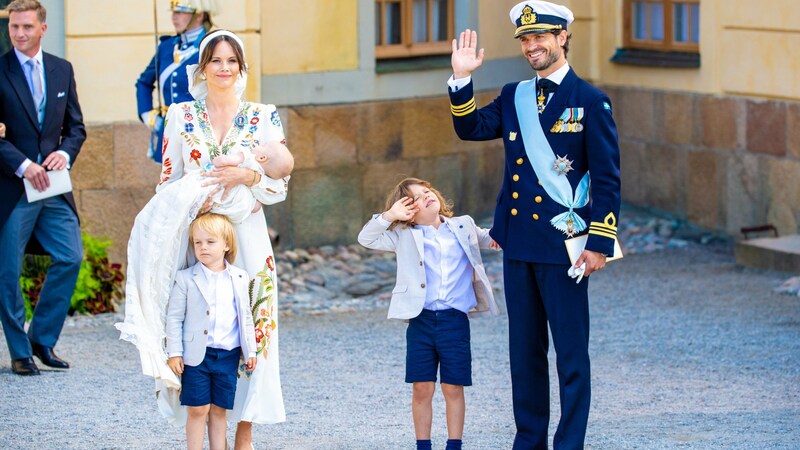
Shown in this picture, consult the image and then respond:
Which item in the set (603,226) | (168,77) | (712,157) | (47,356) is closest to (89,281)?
(168,77)

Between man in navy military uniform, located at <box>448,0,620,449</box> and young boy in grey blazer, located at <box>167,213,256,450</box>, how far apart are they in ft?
3.36

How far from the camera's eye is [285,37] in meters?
12.3

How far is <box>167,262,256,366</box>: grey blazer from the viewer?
18.8 feet

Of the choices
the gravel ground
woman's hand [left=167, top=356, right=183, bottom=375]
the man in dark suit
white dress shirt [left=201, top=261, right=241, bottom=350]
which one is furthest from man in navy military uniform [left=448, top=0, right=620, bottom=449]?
the man in dark suit

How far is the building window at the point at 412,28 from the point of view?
1308 cm

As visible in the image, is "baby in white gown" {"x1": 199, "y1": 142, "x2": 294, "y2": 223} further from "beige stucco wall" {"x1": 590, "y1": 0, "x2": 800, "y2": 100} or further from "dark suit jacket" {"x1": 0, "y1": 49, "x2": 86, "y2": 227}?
"beige stucco wall" {"x1": 590, "y1": 0, "x2": 800, "y2": 100}

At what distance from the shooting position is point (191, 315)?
5.77 m

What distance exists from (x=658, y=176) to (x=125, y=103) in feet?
16.2

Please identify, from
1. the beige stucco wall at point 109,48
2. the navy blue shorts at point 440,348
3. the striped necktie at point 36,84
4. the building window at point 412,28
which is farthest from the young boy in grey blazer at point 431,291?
the building window at point 412,28

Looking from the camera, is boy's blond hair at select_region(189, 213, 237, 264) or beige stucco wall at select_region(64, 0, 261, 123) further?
beige stucco wall at select_region(64, 0, 261, 123)

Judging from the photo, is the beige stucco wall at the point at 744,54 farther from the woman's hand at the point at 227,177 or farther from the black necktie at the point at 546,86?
the woman's hand at the point at 227,177

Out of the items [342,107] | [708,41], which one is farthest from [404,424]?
[708,41]

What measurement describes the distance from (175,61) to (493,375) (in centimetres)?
263

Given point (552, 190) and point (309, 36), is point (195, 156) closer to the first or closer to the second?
point (552, 190)
